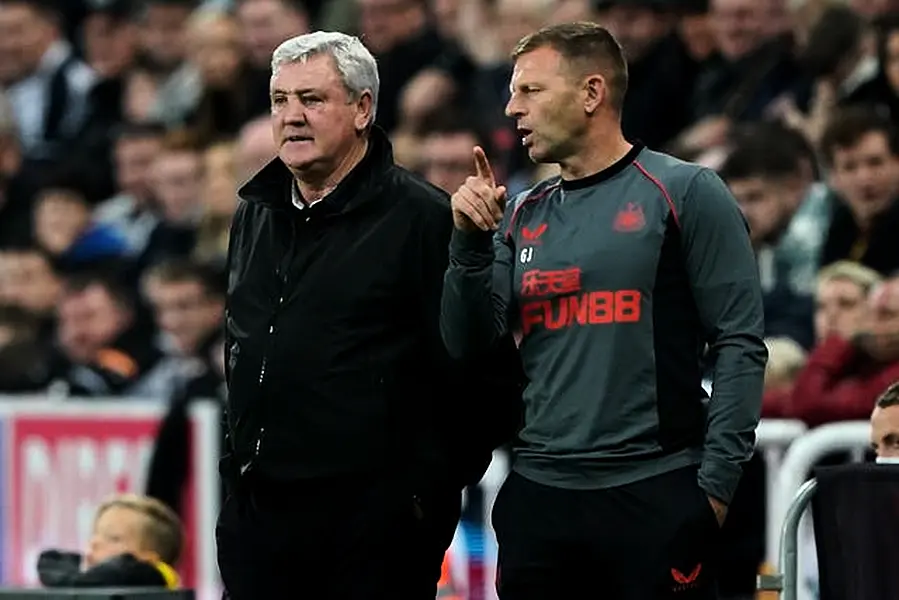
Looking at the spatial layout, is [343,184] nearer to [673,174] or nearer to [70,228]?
[673,174]

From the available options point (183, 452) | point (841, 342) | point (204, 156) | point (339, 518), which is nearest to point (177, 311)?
point (183, 452)

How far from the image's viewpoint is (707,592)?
6.24 m

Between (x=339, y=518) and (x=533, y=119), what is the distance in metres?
1.16

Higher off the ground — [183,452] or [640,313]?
[640,313]

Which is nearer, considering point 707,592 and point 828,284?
point 707,592

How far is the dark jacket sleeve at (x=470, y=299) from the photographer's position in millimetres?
6152

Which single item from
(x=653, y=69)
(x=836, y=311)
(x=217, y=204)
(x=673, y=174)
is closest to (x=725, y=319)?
(x=673, y=174)

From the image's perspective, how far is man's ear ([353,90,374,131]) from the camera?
21.5ft

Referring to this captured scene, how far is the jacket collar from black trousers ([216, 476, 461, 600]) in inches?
29.0

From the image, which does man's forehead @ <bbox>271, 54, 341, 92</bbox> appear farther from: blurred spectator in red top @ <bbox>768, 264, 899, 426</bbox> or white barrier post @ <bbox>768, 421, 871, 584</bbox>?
blurred spectator in red top @ <bbox>768, 264, 899, 426</bbox>

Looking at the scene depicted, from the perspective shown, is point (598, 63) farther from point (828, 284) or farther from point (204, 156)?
point (204, 156)

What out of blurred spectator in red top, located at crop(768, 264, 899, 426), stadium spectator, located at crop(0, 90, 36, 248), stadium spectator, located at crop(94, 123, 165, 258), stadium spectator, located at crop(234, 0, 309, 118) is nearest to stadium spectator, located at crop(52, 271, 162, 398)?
stadium spectator, located at crop(94, 123, 165, 258)

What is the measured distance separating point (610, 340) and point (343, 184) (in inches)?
34.4

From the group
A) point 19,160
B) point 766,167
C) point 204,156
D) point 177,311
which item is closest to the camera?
A: point 766,167
